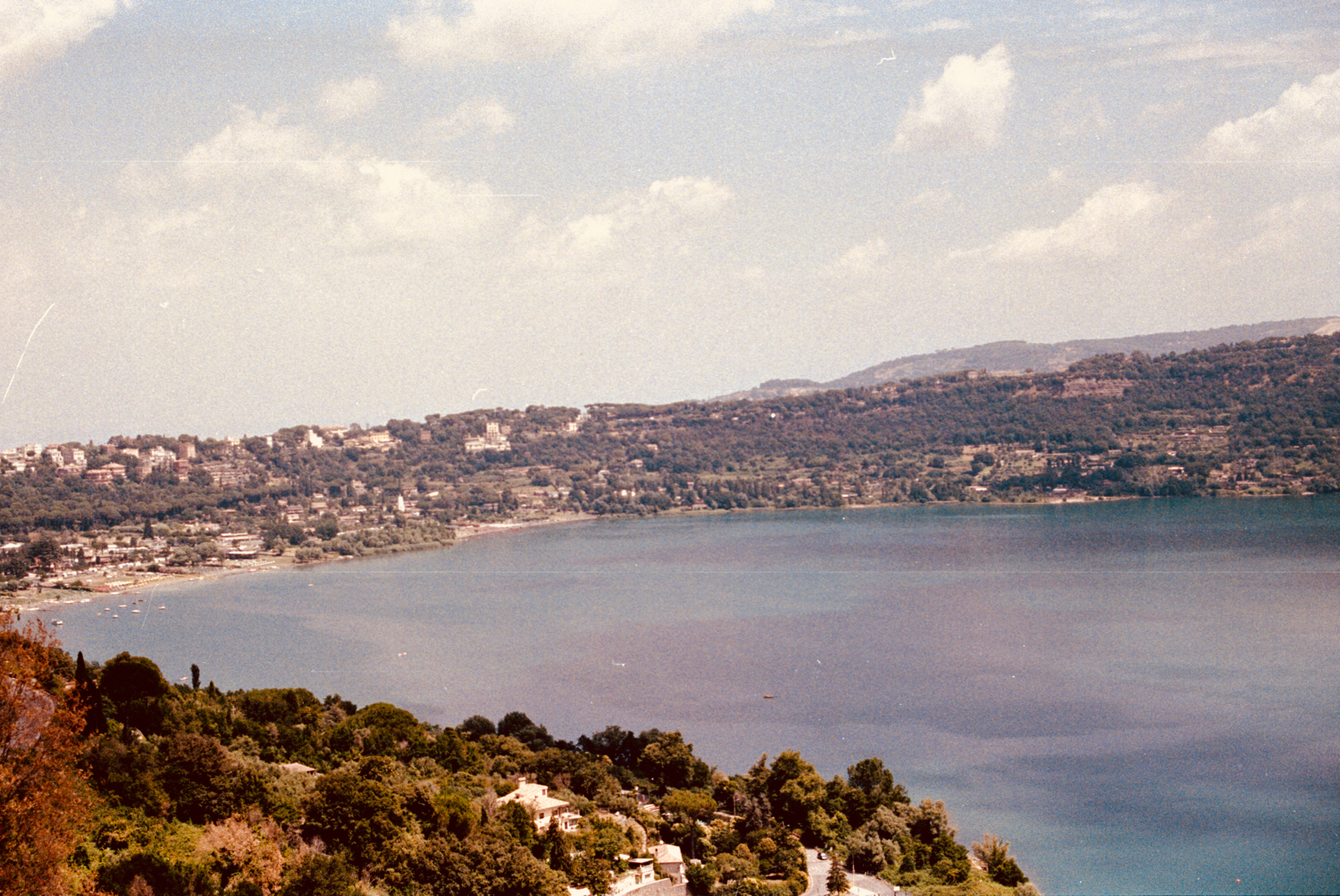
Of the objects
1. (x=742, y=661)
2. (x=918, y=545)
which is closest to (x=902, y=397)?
(x=918, y=545)

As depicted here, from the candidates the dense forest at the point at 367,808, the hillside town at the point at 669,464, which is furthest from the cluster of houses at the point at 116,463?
the dense forest at the point at 367,808

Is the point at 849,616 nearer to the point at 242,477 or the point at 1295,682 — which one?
the point at 1295,682

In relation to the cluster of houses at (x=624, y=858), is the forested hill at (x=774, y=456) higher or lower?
higher

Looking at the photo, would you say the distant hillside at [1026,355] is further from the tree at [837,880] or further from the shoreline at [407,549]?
the tree at [837,880]

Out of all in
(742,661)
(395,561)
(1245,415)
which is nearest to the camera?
(742,661)

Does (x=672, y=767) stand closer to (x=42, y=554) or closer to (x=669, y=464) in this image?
(x=42, y=554)

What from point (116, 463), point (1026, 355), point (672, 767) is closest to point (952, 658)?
point (672, 767)

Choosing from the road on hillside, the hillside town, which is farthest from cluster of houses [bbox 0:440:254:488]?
the road on hillside

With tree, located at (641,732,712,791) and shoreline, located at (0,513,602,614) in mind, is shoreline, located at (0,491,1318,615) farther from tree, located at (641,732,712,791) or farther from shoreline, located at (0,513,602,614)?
tree, located at (641,732,712,791)
